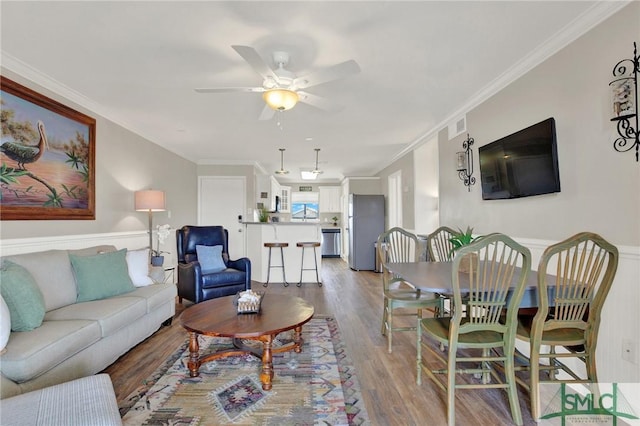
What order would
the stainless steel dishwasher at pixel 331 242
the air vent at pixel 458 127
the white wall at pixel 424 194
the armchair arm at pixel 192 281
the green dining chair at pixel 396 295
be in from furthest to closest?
1. the stainless steel dishwasher at pixel 331 242
2. the white wall at pixel 424 194
3. the armchair arm at pixel 192 281
4. the air vent at pixel 458 127
5. the green dining chair at pixel 396 295

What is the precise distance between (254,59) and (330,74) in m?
0.52

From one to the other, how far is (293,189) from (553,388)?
844 cm

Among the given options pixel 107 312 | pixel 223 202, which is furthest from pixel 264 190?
pixel 107 312

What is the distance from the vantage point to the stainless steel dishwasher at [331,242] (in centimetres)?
931

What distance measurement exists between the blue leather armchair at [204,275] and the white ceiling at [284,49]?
159 cm

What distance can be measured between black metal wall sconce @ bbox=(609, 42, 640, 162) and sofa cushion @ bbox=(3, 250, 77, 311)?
405 cm

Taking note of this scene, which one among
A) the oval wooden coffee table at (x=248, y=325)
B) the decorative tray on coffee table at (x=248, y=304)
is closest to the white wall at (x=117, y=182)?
the oval wooden coffee table at (x=248, y=325)

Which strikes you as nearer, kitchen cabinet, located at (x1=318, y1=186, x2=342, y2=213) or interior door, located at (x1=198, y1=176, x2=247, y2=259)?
interior door, located at (x1=198, y1=176, x2=247, y2=259)

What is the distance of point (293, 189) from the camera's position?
392 inches

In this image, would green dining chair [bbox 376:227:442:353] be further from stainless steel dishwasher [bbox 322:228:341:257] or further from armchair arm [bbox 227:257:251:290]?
stainless steel dishwasher [bbox 322:228:341:257]

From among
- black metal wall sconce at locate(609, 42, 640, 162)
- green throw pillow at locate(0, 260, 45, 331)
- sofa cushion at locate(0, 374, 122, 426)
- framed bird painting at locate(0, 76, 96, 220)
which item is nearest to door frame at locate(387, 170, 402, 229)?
black metal wall sconce at locate(609, 42, 640, 162)

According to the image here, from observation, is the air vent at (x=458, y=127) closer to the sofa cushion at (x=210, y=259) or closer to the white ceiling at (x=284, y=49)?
the white ceiling at (x=284, y=49)

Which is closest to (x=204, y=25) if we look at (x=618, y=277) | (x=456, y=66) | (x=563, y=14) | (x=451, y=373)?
(x=456, y=66)

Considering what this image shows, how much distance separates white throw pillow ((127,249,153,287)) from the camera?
313 cm
